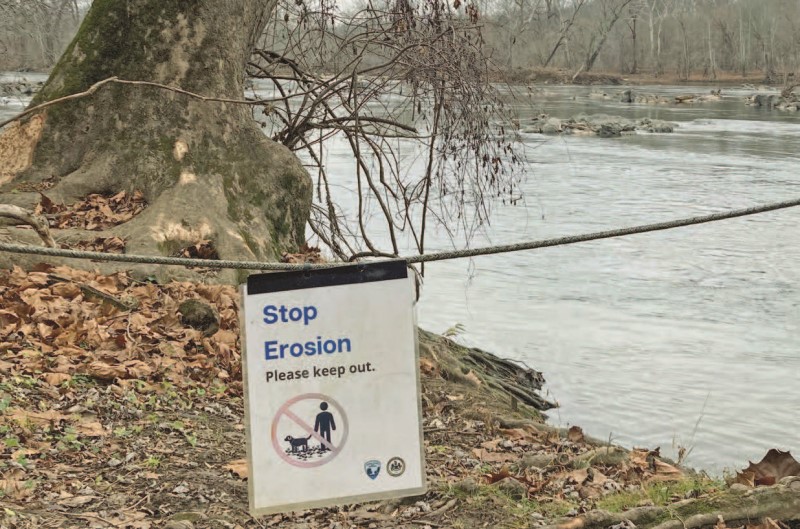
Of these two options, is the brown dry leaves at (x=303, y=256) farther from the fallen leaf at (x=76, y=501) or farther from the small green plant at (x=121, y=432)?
the fallen leaf at (x=76, y=501)

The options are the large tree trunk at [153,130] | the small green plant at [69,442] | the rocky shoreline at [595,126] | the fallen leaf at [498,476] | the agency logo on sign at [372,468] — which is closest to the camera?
the agency logo on sign at [372,468]

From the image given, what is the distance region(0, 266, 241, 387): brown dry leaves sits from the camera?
A: 17.1 ft

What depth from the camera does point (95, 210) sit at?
7.30m

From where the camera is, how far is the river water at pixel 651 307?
874cm

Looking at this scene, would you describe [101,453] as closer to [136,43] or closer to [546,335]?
[136,43]

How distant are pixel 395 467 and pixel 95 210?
199 inches

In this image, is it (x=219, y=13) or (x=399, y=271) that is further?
(x=219, y=13)

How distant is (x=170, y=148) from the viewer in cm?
754

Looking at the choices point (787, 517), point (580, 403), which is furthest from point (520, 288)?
point (787, 517)

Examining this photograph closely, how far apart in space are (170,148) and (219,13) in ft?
3.88

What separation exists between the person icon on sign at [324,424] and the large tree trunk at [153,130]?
4.60m

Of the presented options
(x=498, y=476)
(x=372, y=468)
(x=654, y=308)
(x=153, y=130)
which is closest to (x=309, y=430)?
(x=372, y=468)

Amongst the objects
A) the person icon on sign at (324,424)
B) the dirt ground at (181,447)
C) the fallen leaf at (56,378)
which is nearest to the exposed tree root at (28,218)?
the dirt ground at (181,447)

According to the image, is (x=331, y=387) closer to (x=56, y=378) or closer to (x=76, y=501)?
(x=76, y=501)
